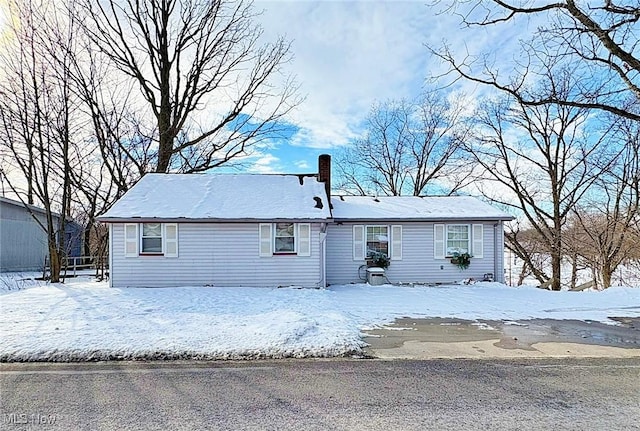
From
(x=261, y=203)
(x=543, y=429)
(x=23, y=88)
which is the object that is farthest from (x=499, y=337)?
(x=23, y=88)

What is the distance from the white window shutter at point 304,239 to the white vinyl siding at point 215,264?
4.1 inches

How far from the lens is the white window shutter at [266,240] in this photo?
1420cm

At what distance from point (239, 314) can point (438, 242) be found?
939 cm

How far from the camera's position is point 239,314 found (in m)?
9.09

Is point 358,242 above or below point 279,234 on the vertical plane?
below

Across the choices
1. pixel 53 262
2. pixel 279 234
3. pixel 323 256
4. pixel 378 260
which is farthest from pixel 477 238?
pixel 53 262

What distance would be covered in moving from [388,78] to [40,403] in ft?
50.7

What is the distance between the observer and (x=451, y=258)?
1586 cm

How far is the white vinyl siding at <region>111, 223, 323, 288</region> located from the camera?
1391 centimetres

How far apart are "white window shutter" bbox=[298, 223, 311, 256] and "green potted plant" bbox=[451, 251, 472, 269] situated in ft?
18.8

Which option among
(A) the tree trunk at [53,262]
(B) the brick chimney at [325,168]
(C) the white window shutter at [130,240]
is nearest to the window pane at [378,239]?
(B) the brick chimney at [325,168]

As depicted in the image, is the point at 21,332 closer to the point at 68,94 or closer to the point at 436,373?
the point at 436,373

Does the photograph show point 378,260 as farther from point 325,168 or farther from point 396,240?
point 325,168

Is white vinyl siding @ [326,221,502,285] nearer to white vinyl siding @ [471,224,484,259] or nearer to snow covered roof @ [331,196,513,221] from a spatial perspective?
white vinyl siding @ [471,224,484,259]
